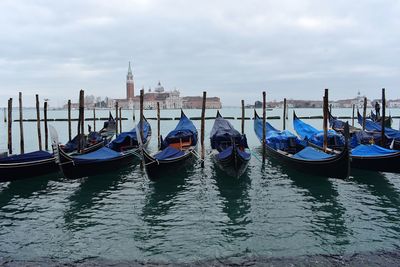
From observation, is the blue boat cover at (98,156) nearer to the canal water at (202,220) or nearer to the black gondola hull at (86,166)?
the black gondola hull at (86,166)

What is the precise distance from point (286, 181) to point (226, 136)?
340cm

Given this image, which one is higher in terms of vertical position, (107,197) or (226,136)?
(226,136)

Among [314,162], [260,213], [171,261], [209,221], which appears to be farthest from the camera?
[314,162]

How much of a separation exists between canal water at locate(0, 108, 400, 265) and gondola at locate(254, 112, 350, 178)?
45cm

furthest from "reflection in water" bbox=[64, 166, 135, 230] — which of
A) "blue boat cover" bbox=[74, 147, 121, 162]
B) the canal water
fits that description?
"blue boat cover" bbox=[74, 147, 121, 162]

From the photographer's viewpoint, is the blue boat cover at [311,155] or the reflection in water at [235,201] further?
the blue boat cover at [311,155]

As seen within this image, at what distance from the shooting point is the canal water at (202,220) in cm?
513

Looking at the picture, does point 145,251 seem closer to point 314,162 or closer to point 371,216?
point 371,216

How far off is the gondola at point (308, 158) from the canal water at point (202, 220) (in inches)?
17.7

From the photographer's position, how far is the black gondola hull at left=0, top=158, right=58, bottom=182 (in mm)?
8617

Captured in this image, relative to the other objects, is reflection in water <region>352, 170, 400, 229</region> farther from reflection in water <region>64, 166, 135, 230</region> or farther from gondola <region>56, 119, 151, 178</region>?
gondola <region>56, 119, 151, 178</region>

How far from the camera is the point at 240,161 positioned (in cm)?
934

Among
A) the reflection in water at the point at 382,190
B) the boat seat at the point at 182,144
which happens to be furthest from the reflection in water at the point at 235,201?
the reflection in water at the point at 382,190

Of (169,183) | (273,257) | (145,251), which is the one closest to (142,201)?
(169,183)
